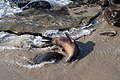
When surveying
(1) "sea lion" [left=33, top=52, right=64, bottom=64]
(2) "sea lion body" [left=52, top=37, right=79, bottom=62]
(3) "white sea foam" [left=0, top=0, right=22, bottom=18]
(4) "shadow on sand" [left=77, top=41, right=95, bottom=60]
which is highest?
(2) "sea lion body" [left=52, top=37, right=79, bottom=62]

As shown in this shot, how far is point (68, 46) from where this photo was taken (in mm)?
6059

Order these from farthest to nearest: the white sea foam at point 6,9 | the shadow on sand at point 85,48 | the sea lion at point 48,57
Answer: the white sea foam at point 6,9, the shadow on sand at point 85,48, the sea lion at point 48,57

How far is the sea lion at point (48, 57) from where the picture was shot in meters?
5.84

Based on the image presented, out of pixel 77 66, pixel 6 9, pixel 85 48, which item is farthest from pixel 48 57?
pixel 6 9

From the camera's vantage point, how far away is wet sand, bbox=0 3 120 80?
541 centimetres

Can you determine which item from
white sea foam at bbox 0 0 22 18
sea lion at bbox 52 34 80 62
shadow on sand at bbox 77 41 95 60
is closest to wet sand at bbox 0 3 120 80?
shadow on sand at bbox 77 41 95 60

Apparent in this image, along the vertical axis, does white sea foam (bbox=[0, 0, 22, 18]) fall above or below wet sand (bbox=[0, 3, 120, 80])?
below

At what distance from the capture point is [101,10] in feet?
26.2

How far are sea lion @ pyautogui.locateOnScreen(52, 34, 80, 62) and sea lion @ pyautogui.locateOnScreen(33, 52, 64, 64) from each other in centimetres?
18

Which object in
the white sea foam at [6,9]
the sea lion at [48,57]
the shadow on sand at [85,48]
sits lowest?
the white sea foam at [6,9]

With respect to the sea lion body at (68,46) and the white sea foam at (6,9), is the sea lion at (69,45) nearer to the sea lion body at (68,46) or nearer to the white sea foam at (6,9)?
the sea lion body at (68,46)

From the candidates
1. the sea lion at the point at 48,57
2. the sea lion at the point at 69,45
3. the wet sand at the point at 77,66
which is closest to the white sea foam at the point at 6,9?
the wet sand at the point at 77,66

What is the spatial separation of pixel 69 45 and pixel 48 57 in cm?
48

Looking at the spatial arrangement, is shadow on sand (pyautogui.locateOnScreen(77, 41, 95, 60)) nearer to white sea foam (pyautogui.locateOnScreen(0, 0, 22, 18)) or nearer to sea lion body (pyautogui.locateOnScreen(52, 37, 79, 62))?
sea lion body (pyautogui.locateOnScreen(52, 37, 79, 62))
